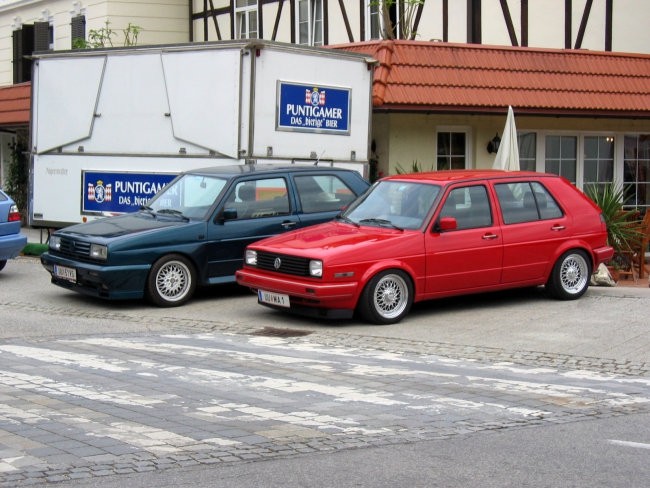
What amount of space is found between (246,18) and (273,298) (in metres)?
17.5

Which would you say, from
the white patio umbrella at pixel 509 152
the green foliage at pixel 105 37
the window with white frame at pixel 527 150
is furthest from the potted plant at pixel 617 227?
the green foliage at pixel 105 37

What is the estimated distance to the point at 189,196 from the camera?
544 inches

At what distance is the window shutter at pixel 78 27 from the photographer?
101ft

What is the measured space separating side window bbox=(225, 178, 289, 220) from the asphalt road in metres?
1.20

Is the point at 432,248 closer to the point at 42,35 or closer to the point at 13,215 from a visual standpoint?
the point at 13,215

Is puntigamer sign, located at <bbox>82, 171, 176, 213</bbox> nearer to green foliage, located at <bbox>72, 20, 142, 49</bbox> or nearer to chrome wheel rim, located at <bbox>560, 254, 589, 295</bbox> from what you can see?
chrome wheel rim, located at <bbox>560, 254, 589, 295</bbox>

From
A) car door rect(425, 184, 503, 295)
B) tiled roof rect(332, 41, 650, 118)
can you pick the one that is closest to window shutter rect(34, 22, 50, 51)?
tiled roof rect(332, 41, 650, 118)

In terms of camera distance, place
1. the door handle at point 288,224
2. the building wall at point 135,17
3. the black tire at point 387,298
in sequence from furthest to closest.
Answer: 1. the building wall at point 135,17
2. the door handle at point 288,224
3. the black tire at point 387,298

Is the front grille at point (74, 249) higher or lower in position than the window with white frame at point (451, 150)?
lower

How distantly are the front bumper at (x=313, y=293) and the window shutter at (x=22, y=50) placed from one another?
22.9 meters

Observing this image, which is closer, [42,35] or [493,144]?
[493,144]

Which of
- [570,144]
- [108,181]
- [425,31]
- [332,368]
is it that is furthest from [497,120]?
[332,368]

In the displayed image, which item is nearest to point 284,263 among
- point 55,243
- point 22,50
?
→ point 55,243

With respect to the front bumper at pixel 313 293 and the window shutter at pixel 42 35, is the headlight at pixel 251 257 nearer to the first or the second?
the front bumper at pixel 313 293
